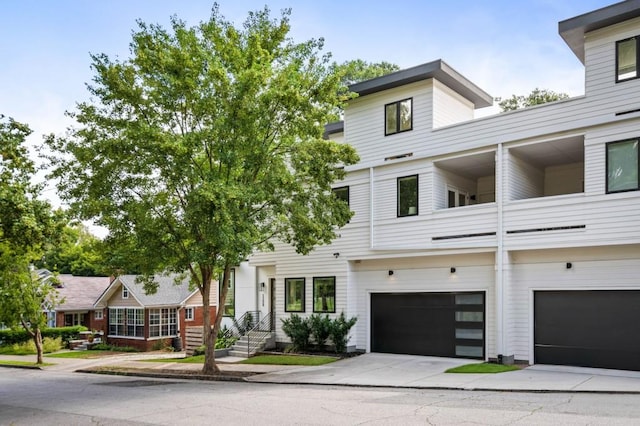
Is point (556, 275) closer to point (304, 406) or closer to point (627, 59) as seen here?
point (627, 59)

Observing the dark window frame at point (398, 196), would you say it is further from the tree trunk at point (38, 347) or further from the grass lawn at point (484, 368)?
the tree trunk at point (38, 347)

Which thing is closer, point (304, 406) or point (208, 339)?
point (304, 406)

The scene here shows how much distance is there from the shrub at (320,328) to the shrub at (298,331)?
0.79 feet

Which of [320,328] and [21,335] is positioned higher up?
[320,328]

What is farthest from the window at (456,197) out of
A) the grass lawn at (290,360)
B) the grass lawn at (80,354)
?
the grass lawn at (80,354)

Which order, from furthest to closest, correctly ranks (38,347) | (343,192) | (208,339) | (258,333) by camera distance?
(38,347) → (258,333) → (343,192) → (208,339)

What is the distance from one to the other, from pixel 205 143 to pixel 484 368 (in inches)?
423

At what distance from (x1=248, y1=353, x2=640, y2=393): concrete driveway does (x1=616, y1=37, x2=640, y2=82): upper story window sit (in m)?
8.25

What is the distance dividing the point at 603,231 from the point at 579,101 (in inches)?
152

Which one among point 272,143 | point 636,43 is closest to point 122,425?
point 272,143

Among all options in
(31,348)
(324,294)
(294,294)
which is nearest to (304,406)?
(324,294)

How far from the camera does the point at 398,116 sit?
21406mm

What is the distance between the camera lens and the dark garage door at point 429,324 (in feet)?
63.8

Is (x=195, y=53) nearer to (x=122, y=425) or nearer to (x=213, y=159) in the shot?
(x=213, y=159)
